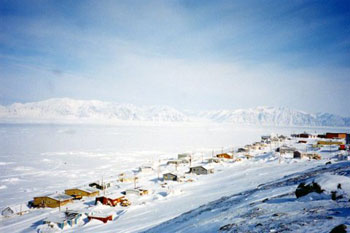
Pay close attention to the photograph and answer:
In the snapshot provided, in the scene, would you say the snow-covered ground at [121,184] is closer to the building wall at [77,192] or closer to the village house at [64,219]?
the village house at [64,219]

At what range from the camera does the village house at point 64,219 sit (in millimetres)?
22038

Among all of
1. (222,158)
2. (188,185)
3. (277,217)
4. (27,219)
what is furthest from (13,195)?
(222,158)

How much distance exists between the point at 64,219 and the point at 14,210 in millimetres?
9918

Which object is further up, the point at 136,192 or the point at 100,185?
the point at 136,192

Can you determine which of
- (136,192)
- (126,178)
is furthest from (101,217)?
(126,178)

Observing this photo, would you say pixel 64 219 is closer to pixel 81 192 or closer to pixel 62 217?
pixel 62 217

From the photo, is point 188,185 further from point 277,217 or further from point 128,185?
point 277,217

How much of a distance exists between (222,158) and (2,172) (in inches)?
1828

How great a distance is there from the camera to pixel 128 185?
127 feet

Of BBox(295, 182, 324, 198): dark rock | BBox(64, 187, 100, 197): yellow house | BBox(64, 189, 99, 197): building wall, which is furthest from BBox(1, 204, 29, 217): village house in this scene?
BBox(295, 182, 324, 198): dark rock

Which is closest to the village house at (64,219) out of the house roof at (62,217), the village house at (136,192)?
the house roof at (62,217)

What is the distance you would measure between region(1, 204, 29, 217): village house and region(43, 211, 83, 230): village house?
7402 mm

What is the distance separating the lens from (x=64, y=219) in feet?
73.8

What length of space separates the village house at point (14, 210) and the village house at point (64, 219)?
24.3 feet
